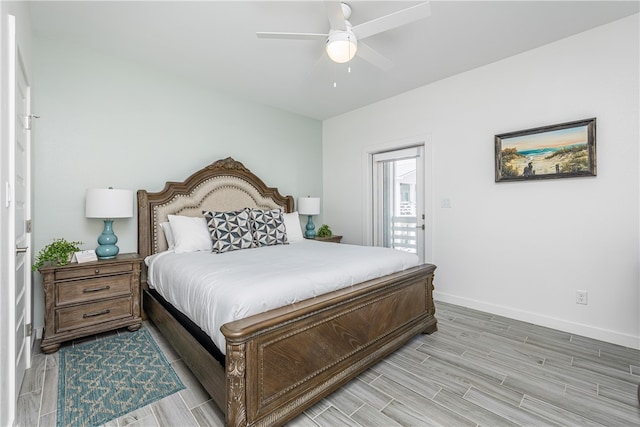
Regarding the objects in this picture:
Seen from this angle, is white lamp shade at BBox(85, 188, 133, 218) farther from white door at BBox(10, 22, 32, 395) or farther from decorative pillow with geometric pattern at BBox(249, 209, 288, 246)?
decorative pillow with geometric pattern at BBox(249, 209, 288, 246)

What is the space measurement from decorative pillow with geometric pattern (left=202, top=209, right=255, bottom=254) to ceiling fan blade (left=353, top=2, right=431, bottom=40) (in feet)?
6.93

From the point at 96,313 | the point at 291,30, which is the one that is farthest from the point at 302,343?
the point at 291,30

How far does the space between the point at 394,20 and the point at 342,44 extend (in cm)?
38

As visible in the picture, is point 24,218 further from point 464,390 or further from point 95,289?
point 464,390

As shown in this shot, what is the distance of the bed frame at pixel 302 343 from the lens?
54.7 inches

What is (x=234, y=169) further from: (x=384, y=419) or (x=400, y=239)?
(x=384, y=419)

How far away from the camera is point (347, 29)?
6.91 ft

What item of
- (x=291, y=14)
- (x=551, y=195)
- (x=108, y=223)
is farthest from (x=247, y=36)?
(x=551, y=195)

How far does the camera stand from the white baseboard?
2452mm

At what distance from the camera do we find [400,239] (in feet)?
14.1

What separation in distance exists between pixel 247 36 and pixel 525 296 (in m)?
3.69

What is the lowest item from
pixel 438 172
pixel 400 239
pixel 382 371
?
pixel 382 371

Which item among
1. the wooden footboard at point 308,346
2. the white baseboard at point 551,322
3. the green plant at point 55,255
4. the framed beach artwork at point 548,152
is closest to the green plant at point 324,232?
the white baseboard at point 551,322

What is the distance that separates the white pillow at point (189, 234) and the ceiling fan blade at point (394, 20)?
2.35m
